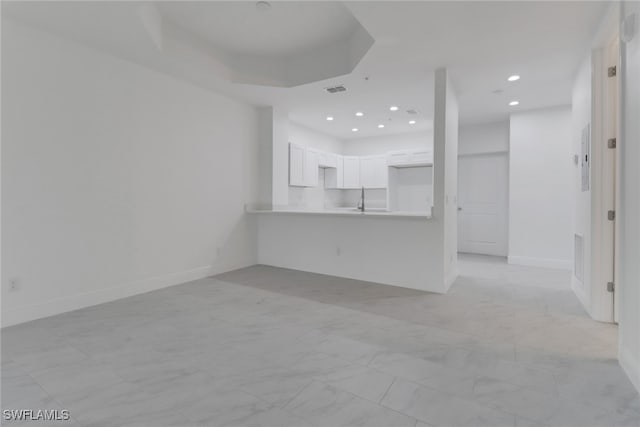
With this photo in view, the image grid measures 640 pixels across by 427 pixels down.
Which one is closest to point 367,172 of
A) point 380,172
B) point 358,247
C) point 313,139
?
point 380,172

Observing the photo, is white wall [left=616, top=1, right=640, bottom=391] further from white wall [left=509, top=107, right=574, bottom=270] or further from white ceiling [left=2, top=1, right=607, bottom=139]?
white wall [left=509, top=107, right=574, bottom=270]

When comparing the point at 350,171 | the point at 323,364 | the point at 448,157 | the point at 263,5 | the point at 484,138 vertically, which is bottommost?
the point at 323,364

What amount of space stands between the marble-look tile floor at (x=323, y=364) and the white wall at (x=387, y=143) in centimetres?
440

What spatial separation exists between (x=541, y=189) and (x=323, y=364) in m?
5.02

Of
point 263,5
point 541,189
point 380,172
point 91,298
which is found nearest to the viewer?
point 263,5

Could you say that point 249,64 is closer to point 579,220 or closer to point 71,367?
point 71,367

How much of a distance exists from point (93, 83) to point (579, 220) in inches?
213

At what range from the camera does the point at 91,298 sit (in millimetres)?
3295

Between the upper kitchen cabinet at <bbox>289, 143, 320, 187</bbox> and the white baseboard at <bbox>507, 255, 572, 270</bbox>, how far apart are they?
3947mm

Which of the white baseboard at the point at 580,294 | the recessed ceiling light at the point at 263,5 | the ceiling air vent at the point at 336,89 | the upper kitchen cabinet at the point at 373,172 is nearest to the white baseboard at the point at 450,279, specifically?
the white baseboard at the point at 580,294

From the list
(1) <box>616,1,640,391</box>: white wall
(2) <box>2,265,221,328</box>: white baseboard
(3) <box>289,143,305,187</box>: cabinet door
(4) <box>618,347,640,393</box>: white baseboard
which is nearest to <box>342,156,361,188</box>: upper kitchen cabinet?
(3) <box>289,143,305,187</box>: cabinet door

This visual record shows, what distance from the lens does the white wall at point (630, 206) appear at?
74.8 inches

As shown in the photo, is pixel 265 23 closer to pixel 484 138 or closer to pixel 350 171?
pixel 350 171

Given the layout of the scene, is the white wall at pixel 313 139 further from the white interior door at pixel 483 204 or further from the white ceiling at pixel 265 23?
the white interior door at pixel 483 204
